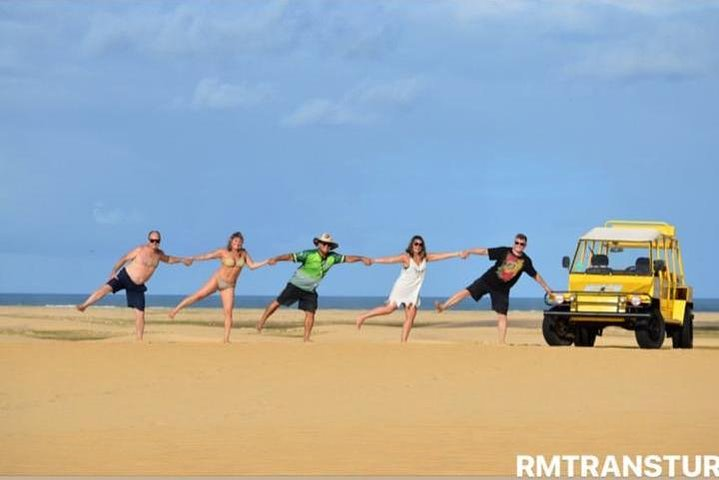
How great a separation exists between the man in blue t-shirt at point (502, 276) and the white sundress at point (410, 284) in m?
0.49

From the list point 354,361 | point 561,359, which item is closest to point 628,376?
point 561,359

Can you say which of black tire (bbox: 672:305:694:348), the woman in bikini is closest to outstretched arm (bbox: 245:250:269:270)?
the woman in bikini

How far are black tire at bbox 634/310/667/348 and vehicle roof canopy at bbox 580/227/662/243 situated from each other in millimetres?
1386

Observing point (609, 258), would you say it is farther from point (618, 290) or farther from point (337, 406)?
point (337, 406)

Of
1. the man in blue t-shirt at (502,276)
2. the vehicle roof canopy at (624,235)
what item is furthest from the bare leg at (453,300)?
the vehicle roof canopy at (624,235)

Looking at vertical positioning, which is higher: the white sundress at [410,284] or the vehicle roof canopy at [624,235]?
the vehicle roof canopy at [624,235]

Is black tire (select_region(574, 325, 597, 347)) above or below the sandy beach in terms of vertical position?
above

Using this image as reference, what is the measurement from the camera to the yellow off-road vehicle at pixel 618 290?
2955 cm

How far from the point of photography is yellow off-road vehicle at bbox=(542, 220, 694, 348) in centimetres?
2955

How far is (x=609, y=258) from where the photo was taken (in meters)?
30.6

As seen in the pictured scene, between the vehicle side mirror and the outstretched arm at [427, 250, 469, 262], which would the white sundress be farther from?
the vehicle side mirror

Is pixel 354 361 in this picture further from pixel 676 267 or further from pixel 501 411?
pixel 676 267

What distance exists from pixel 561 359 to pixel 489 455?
394 inches

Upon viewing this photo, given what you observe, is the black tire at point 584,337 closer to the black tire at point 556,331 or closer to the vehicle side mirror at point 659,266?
the black tire at point 556,331
